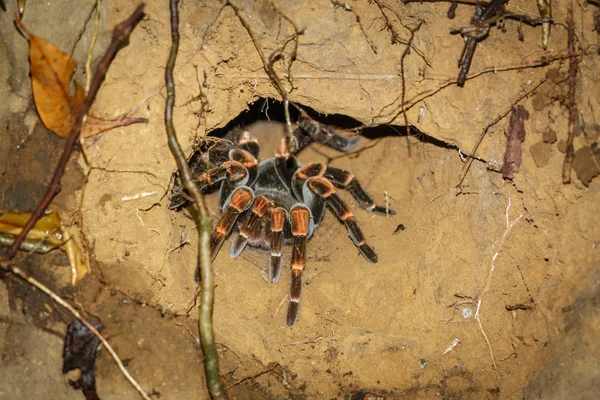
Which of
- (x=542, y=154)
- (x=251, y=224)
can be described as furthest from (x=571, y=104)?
(x=251, y=224)

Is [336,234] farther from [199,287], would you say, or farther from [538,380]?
[538,380]

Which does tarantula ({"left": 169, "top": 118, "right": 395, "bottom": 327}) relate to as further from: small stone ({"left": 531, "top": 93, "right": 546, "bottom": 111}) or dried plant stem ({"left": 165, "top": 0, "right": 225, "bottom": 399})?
small stone ({"left": 531, "top": 93, "right": 546, "bottom": 111})

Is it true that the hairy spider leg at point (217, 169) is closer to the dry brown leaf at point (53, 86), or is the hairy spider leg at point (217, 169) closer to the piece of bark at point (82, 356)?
the dry brown leaf at point (53, 86)

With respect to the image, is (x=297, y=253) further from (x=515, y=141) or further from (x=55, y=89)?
(x=55, y=89)

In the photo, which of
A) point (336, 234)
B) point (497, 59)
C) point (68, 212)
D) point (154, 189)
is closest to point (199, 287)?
point (154, 189)

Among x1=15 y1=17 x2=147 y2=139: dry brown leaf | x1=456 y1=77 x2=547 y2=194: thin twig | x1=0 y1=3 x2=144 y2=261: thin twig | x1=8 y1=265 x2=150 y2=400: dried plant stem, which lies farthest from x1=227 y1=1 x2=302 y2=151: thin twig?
x1=8 y1=265 x2=150 y2=400: dried plant stem
